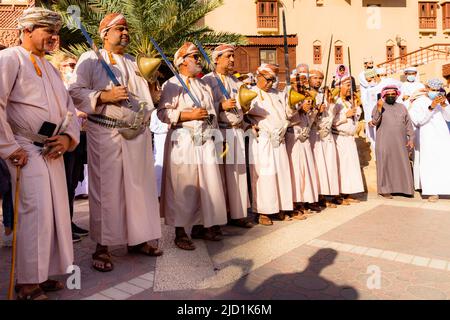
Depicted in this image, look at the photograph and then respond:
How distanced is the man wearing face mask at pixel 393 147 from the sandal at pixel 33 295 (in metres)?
5.72

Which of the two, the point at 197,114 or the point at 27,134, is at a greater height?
the point at 197,114

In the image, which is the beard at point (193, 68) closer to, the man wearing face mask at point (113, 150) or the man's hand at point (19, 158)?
the man wearing face mask at point (113, 150)

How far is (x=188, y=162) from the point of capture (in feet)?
13.5

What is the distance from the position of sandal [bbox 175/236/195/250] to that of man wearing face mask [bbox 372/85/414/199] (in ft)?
13.8

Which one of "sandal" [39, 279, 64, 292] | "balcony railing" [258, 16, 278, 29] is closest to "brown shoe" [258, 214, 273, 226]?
"sandal" [39, 279, 64, 292]

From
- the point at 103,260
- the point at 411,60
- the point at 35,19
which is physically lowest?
the point at 103,260

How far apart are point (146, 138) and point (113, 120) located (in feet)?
1.15

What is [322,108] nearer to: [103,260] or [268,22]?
[103,260]

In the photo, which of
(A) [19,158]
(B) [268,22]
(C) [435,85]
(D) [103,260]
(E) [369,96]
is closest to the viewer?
(A) [19,158]

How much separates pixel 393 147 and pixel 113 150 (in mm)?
5155

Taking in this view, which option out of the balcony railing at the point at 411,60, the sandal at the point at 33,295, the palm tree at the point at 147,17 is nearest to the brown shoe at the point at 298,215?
the sandal at the point at 33,295

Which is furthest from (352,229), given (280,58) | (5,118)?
(280,58)

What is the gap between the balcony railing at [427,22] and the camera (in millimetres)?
25125

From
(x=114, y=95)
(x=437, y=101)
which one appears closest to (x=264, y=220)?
(x=114, y=95)
